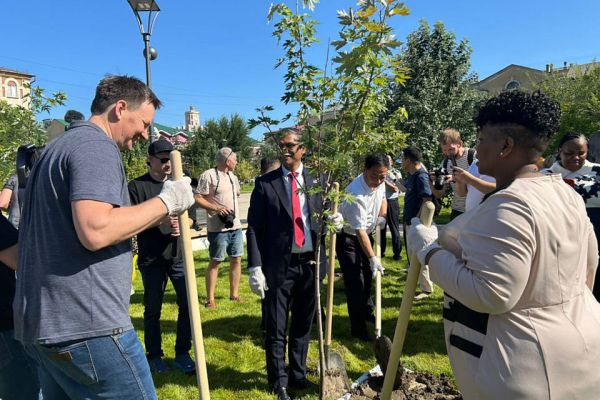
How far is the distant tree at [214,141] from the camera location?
133 ft

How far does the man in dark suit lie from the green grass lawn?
20.7 inches

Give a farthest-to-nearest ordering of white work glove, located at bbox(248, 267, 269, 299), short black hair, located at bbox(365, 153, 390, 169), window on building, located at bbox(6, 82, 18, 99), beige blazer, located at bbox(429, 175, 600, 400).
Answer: window on building, located at bbox(6, 82, 18, 99) → short black hair, located at bbox(365, 153, 390, 169) → white work glove, located at bbox(248, 267, 269, 299) → beige blazer, located at bbox(429, 175, 600, 400)

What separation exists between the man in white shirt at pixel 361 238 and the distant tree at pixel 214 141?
34.5 meters

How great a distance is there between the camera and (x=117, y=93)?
1910mm

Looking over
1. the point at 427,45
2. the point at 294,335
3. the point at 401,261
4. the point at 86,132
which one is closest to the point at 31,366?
the point at 86,132

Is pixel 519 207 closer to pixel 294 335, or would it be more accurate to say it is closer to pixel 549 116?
pixel 549 116

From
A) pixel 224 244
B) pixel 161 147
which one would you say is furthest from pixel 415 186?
pixel 161 147

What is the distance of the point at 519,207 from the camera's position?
5.08 feet

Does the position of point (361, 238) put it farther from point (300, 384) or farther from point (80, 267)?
point (80, 267)

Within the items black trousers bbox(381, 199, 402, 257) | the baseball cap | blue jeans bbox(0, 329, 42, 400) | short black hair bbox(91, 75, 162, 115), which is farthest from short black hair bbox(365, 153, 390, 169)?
black trousers bbox(381, 199, 402, 257)

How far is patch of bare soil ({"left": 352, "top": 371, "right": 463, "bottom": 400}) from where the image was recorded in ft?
11.7

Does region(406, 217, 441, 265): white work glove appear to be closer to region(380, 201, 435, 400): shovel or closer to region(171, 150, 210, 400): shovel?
region(380, 201, 435, 400): shovel

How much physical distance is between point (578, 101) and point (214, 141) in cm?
3013

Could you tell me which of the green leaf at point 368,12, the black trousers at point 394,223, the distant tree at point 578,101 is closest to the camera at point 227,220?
the black trousers at point 394,223
